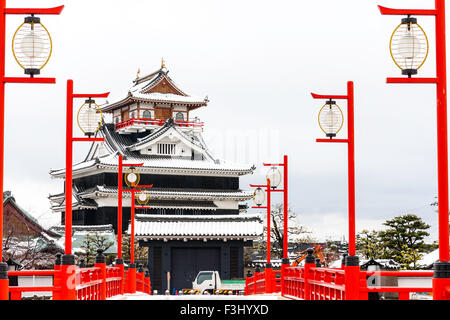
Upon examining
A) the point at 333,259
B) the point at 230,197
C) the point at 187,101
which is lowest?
the point at 333,259

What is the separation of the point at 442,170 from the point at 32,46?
646cm

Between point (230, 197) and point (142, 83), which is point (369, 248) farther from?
point (142, 83)

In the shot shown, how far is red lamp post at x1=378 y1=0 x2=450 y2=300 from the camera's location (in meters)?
10.2

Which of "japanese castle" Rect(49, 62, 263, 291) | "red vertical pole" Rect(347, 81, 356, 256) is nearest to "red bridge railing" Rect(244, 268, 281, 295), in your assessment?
"red vertical pole" Rect(347, 81, 356, 256)

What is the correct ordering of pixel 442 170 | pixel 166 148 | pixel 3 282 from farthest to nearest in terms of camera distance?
pixel 166 148 < pixel 3 282 < pixel 442 170

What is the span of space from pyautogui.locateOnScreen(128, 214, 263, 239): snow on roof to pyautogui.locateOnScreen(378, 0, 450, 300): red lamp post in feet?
111

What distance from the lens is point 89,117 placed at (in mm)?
16672

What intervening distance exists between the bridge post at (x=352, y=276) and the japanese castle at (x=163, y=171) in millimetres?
31286

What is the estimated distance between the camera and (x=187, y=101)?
63219mm

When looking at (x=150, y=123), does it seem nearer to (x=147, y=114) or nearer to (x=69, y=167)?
(x=147, y=114)

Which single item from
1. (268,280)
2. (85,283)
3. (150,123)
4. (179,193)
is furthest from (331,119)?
(150,123)

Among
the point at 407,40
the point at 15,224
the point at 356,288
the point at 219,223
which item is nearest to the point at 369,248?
the point at 219,223

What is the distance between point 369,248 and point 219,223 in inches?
401

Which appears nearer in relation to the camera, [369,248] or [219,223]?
[369,248]
